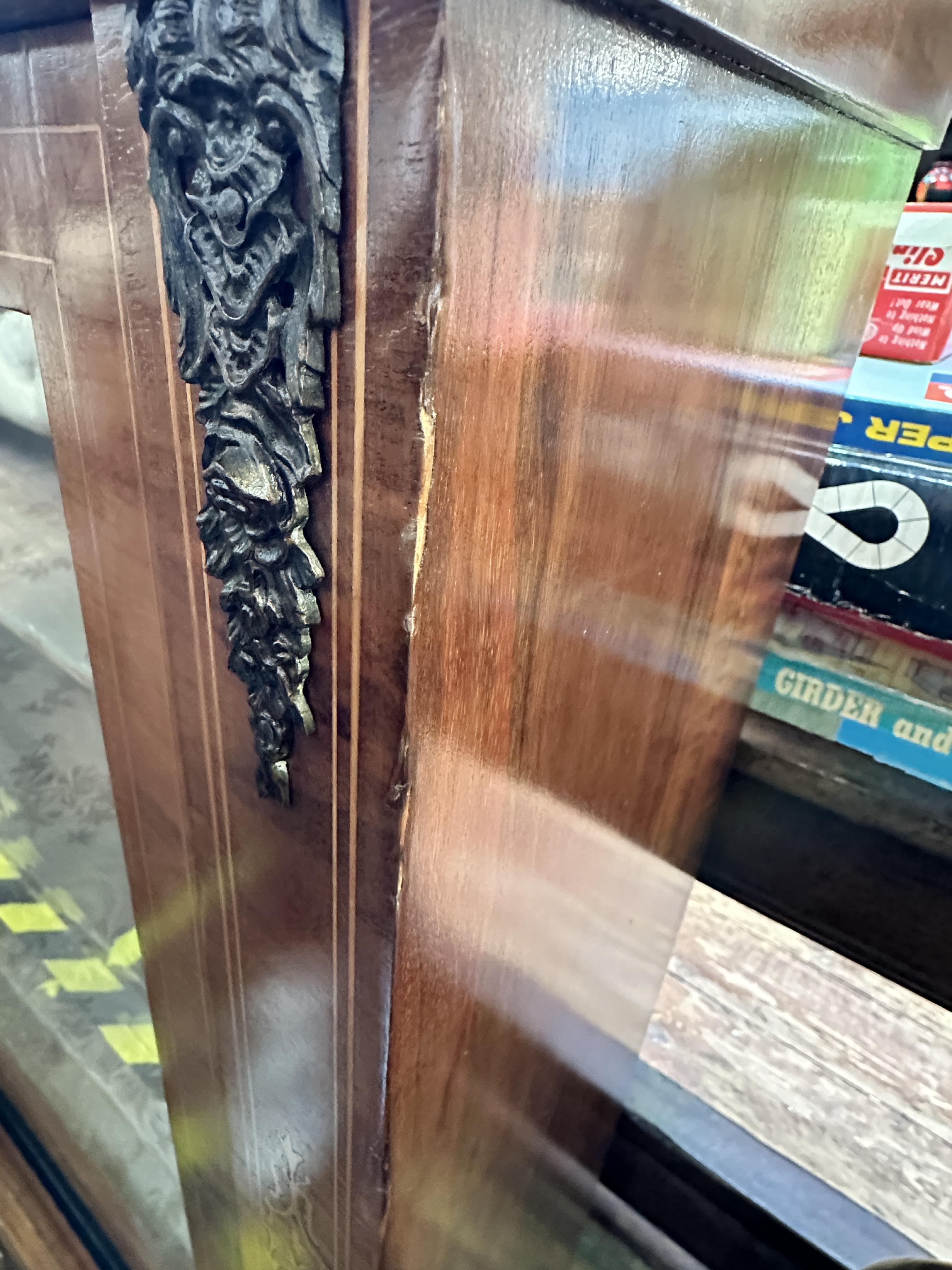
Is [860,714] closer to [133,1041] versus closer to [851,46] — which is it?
[851,46]

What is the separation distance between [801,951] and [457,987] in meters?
0.95

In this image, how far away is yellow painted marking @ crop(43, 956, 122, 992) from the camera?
3.37 ft

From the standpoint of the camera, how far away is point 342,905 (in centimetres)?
42

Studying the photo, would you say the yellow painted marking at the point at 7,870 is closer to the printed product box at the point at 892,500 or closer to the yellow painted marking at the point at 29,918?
the yellow painted marking at the point at 29,918

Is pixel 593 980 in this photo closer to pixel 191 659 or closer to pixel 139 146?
pixel 191 659

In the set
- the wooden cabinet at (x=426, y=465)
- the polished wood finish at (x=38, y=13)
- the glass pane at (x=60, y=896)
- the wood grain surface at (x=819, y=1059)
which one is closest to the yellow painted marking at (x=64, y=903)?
the glass pane at (x=60, y=896)

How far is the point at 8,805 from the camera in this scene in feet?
3.24

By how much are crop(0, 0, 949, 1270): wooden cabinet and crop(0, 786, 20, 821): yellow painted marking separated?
15.3 inches

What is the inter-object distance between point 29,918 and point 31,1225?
1.44 feet

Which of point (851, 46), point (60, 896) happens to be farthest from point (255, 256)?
point (60, 896)

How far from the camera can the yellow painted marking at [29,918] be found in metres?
1.07

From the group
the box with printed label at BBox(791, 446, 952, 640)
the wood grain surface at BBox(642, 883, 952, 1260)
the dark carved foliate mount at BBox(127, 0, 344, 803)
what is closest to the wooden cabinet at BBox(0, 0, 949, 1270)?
the dark carved foliate mount at BBox(127, 0, 344, 803)

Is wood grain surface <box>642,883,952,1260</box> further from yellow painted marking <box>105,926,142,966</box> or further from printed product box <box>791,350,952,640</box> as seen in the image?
yellow painted marking <box>105,926,142,966</box>

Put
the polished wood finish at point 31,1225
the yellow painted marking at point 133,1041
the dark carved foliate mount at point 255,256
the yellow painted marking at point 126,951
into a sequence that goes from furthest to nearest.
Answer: the polished wood finish at point 31,1225 < the yellow painted marking at point 133,1041 < the yellow painted marking at point 126,951 < the dark carved foliate mount at point 255,256
